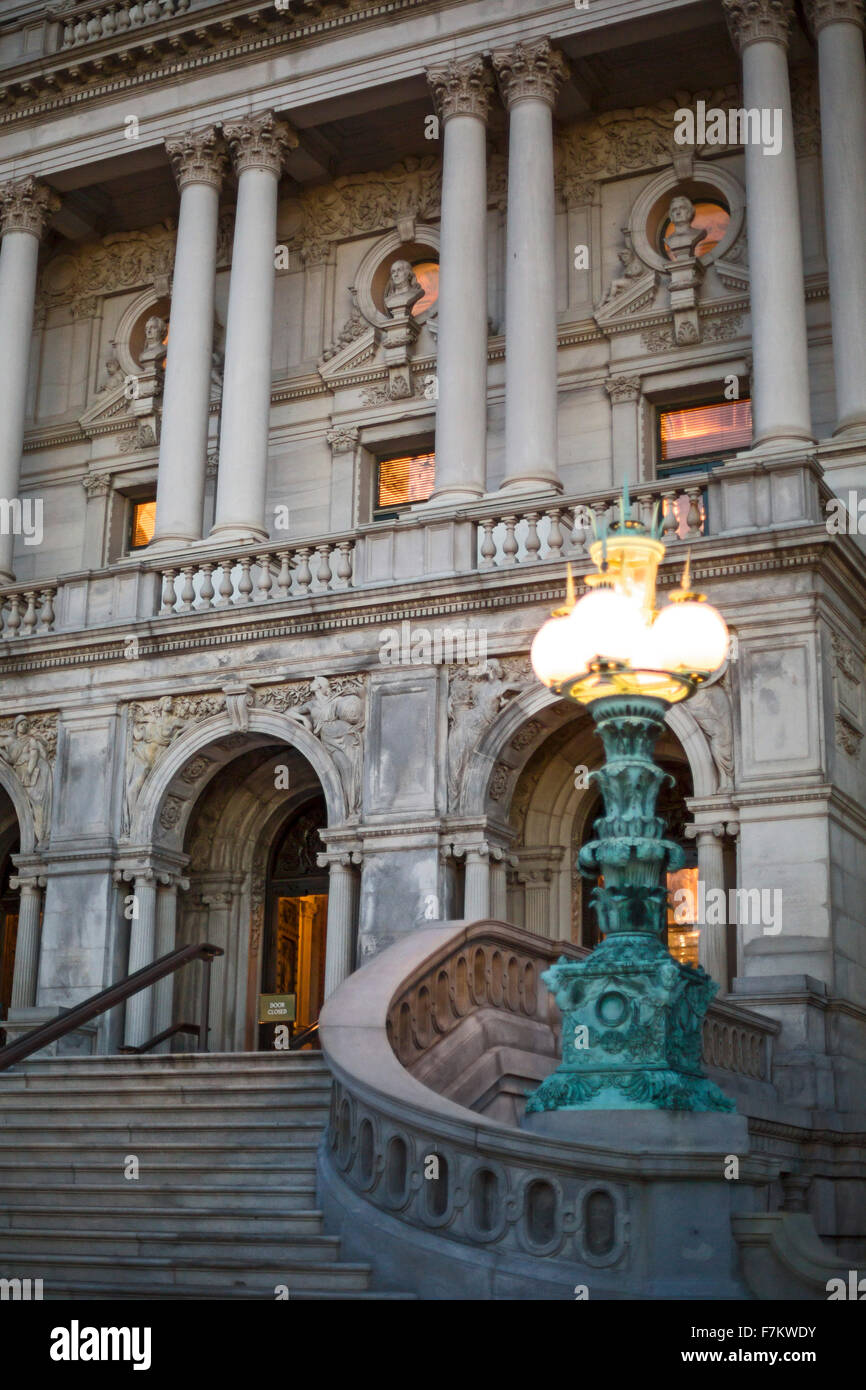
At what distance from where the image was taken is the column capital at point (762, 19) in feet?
77.8

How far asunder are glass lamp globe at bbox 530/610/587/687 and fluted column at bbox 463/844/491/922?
9.73 metres

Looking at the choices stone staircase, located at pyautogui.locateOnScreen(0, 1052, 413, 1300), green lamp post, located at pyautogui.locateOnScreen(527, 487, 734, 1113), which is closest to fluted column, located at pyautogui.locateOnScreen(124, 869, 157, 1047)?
stone staircase, located at pyautogui.locateOnScreen(0, 1052, 413, 1300)

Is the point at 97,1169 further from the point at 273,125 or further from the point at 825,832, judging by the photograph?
the point at 273,125

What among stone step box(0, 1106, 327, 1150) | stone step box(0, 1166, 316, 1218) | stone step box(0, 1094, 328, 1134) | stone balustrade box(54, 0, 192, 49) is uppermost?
stone balustrade box(54, 0, 192, 49)

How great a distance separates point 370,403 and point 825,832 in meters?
12.4

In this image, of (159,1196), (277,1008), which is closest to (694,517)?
(277,1008)

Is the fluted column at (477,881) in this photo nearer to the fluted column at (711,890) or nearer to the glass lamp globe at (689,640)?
the fluted column at (711,890)

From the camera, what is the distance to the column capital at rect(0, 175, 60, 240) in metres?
28.8

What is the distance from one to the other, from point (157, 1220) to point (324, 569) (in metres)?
11.0

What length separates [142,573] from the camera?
913 inches

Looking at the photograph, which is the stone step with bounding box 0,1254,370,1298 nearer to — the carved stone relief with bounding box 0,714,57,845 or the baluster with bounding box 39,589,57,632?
the carved stone relief with bounding box 0,714,57,845

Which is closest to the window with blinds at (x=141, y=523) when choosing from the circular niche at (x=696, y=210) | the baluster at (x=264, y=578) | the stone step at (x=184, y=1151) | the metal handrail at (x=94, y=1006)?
the baluster at (x=264, y=578)

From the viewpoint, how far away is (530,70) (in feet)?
82.0
